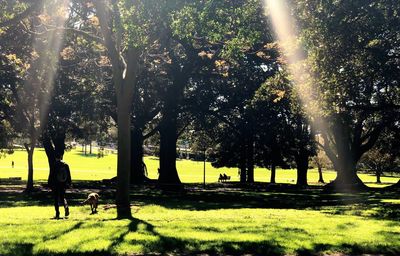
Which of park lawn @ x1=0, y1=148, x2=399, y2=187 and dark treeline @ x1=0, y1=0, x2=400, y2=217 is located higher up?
dark treeline @ x1=0, y1=0, x2=400, y2=217

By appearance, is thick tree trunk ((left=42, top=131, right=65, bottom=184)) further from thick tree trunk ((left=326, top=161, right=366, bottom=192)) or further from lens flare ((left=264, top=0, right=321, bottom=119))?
thick tree trunk ((left=326, top=161, right=366, bottom=192))

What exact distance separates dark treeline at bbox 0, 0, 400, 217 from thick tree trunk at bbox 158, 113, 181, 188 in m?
0.08

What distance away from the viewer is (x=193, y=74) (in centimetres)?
3347

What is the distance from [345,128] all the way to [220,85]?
14.9 meters

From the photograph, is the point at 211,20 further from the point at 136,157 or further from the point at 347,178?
the point at 347,178

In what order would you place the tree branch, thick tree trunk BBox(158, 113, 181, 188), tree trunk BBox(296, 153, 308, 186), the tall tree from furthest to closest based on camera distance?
tree trunk BBox(296, 153, 308, 186) → thick tree trunk BBox(158, 113, 181, 188) → the tall tree → the tree branch

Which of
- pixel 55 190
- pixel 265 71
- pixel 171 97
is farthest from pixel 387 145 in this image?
pixel 55 190

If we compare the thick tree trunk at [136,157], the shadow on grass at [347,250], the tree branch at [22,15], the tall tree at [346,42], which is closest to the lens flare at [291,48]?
the tall tree at [346,42]

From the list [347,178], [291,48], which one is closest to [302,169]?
[347,178]

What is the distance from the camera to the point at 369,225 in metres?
12.4

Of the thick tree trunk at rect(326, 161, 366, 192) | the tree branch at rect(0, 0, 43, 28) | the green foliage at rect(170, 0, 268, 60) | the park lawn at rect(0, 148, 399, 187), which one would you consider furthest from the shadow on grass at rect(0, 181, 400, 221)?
the park lawn at rect(0, 148, 399, 187)

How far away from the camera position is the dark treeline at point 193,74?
48.2ft

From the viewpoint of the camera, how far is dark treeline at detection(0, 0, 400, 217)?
48.2ft

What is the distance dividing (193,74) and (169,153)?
6098 millimetres
